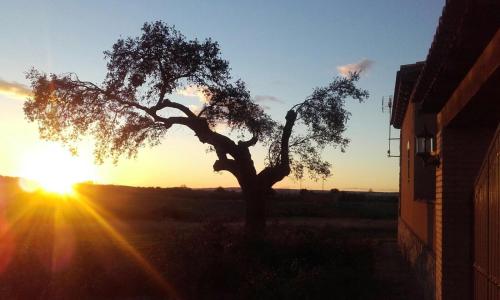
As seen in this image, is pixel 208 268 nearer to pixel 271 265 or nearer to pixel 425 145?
pixel 271 265

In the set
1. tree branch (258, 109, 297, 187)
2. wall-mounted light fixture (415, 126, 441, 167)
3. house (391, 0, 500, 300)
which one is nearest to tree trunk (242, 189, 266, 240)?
tree branch (258, 109, 297, 187)

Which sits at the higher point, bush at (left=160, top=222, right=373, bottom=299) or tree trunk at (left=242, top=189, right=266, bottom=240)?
tree trunk at (left=242, top=189, right=266, bottom=240)

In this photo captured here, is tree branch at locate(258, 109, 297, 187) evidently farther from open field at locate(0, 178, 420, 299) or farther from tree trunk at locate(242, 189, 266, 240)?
open field at locate(0, 178, 420, 299)

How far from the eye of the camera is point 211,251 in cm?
1436

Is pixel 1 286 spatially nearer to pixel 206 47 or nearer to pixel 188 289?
pixel 188 289

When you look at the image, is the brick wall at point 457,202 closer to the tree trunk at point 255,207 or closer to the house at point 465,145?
the house at point 465,145

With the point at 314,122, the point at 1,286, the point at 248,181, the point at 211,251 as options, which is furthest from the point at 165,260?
the point at 314,122

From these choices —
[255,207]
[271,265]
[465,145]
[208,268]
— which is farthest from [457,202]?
[255,207]

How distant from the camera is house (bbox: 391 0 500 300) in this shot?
20.2 feet

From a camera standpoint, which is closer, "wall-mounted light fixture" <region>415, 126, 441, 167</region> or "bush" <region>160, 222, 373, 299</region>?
"wall-mounted light fixture" <region>415, 126, 441, 167</region>

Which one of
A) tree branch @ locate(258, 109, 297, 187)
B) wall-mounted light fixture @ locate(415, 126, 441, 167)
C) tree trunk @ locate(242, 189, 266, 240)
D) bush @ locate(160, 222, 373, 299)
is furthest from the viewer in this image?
tree branch @ locate(258, 109, 297, 187)

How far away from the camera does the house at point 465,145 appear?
6160 millimetres

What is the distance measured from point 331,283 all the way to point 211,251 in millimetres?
2863

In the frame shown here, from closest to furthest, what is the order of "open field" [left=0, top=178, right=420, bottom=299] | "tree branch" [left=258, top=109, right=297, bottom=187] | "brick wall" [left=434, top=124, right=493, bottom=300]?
"brick wall" [left=434, top=124, right=493, bottom=300] < "open field" [left=0, top=178, right=420, bottom=299] < "tree branch" [left=258, top=109, right=297, bottom=187]
